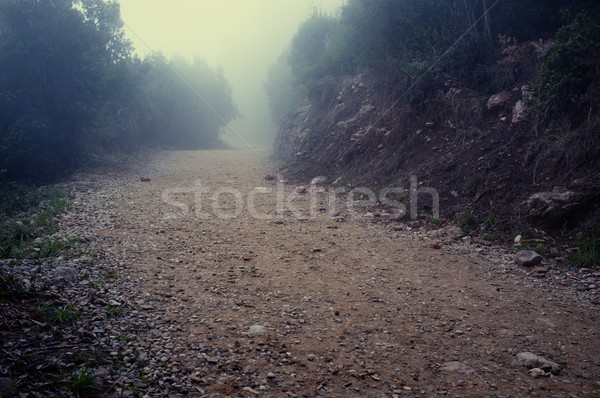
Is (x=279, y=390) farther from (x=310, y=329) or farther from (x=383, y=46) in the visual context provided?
(x=383, y=46)

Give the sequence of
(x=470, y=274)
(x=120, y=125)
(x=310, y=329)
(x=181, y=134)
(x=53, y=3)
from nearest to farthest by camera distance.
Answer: (x=310, y=329)
(x=470, y=274)
(x=53, y=3)
(x=120, y=125)
(x=181, y=134)

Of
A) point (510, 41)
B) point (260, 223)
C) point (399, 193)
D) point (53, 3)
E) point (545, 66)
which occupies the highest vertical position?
point (53, 3)

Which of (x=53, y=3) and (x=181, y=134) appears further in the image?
(x=181, y=134)

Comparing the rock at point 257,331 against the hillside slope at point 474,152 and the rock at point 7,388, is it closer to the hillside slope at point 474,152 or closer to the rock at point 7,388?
the rock at point 7,388

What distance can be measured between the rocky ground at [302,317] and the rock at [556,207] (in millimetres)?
900

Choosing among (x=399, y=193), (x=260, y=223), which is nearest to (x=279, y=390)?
(x=260, y=223)

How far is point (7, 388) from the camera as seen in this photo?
224cm

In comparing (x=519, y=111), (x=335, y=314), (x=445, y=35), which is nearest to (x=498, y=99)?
(x=519, y=111)

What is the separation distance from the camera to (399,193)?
8727 millimetres

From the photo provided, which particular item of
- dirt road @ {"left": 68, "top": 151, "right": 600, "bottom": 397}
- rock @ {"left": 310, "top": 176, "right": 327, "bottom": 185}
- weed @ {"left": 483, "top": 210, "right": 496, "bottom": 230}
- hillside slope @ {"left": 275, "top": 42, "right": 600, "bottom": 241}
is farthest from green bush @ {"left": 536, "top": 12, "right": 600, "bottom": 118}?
rock @ {"left": 310, "top": 176, "right": 327, "bottom": 185}

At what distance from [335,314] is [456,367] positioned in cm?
129

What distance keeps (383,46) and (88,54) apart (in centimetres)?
1075

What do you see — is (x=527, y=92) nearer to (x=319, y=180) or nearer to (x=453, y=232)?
(x=453, y=232)

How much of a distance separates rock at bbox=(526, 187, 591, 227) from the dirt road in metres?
1.08
